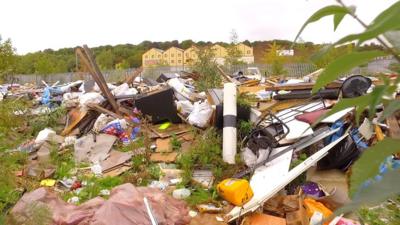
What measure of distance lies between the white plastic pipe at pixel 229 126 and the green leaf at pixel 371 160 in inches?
217

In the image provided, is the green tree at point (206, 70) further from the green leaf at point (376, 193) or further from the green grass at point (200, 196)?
the green leaf at point (376, 193)

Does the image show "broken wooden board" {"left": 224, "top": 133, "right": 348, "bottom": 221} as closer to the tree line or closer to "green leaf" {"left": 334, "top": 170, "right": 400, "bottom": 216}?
"green leaf" {"left": 334, "top": 170, "right": 400, "bottom": 216}

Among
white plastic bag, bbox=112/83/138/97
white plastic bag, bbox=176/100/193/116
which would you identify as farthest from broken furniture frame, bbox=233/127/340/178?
white plastic bag, bbox=112/83/138/97

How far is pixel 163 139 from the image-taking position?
7133 mm

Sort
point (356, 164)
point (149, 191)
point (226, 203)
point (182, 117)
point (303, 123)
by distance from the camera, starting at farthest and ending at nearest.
A: 1. point (182, 117)
2. point (303, 123)
3. point (226, 203)
4. point (149, 191)
5. point (356, 164)

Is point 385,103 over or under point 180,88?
over

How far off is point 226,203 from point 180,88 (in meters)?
4.04

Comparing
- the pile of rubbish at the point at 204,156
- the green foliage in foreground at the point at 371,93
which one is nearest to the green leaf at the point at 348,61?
the green foliage in foreground at the point at 371,93

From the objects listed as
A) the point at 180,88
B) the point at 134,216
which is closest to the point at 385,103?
the point at 134,216

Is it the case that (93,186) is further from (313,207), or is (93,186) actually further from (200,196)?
(313,207)

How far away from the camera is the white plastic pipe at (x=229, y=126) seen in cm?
584

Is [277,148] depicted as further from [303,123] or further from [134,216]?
[134,216]

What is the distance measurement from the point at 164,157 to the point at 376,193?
633 centimetres

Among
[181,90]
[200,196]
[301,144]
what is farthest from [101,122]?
[301,144]
